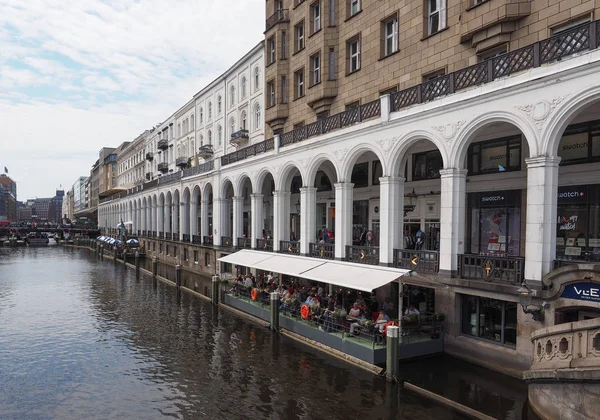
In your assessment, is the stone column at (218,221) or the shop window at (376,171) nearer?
the shop window at (376,171)

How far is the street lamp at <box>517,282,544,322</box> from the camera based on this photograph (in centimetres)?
1277

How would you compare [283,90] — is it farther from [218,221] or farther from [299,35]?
[218,221]

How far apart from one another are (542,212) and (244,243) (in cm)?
2270

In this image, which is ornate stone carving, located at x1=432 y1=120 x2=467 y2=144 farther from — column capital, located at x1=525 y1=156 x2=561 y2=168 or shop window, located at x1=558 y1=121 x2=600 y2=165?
shop window, located at x1=558 y1=121 x2=600 y2=165

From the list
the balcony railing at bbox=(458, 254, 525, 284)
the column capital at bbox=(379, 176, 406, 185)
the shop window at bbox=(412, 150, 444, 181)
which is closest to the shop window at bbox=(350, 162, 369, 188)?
the shop window at bbox=(412, 150, 444, 181)

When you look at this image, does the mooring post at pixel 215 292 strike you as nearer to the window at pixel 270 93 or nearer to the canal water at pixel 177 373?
the canal water at pixel 177 373

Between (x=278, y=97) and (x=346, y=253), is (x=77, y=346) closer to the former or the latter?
(x=346, y=253)

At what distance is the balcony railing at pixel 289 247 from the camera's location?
2559cm

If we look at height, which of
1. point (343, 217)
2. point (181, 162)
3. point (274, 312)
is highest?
point (181, 162)

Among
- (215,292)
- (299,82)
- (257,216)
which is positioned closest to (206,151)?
(257,216)

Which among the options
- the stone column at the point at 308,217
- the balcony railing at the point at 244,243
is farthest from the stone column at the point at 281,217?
the balcony railing at the point at 244,243

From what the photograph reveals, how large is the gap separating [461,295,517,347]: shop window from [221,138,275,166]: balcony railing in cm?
1615

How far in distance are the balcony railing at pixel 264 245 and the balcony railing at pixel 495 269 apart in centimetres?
1526

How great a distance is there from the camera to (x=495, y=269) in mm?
14367
